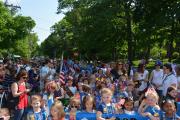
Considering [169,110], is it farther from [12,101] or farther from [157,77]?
[157,77]

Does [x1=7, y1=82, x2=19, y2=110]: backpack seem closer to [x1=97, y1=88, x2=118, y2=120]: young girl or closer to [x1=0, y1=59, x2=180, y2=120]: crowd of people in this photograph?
[x1=0, y1=59, x2=180, y2=120]: crowd of people

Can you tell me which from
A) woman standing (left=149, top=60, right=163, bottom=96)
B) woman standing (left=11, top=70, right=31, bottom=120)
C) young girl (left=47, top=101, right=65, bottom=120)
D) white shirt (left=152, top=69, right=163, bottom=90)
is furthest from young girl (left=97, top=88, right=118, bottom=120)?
white shirt (left=152, top=69, right=163, bottom=90)

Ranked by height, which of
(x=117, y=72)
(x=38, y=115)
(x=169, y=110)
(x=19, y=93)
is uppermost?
(x=117, y=72)

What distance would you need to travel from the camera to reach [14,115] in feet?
35.5

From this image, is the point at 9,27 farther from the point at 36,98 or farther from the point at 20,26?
the point at 36,98

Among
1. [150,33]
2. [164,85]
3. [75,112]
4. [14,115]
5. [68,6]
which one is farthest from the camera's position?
[68,6]

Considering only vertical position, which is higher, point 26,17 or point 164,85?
point 26,17

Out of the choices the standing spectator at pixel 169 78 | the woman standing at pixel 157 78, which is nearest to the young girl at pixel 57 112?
the standing spectator at pixel 169 78

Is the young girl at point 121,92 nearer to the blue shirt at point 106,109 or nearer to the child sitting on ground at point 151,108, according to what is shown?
the blue shirt at point 106,109

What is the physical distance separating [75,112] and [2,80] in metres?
7.96

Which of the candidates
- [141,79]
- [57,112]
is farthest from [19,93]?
[141,79]

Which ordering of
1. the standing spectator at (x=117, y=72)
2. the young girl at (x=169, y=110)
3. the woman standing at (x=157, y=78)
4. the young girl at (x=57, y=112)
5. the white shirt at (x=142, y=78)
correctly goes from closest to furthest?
the young girl at (x=57, y=112) → the young girl at (x=169, y=110) → the white shirt at (x=142, y=78) → the woman standing at (x=157, y=78) → the standing spectator at (x=117, y=72)

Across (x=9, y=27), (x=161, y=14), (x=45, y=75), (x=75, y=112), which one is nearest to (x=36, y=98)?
(x=75, y=112)

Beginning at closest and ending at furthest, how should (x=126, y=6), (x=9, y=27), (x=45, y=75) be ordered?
(x=45, y=75) < (x=126, y=6) < (x=9, y=27)
